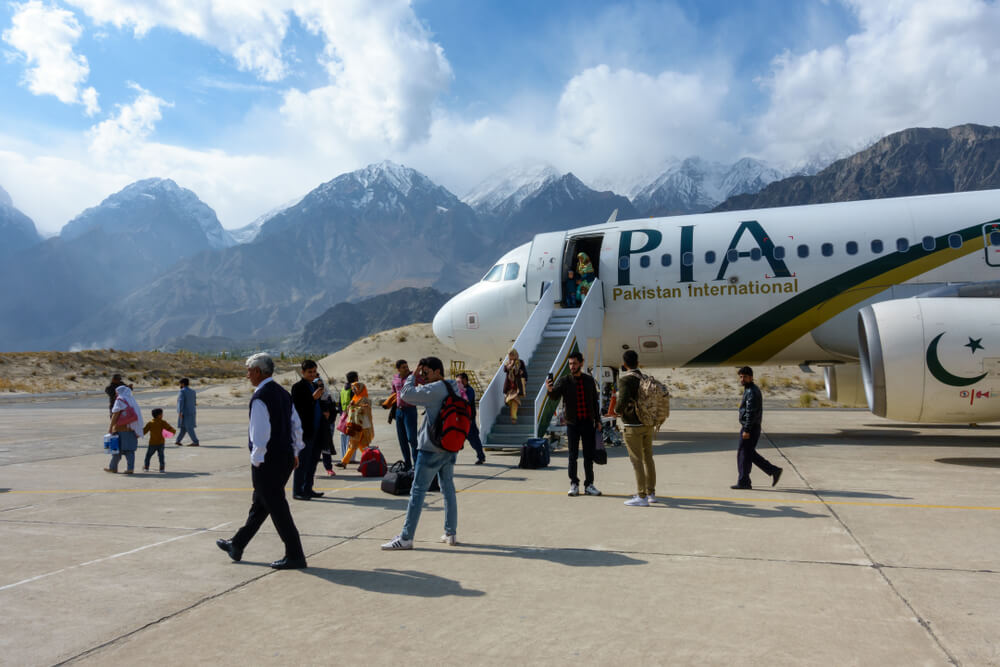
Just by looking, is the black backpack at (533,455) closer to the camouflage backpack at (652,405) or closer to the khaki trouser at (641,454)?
the khaki trouser at (641,454)

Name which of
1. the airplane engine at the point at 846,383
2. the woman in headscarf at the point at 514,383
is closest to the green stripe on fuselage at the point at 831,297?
the airplane engine at the point at 846,383

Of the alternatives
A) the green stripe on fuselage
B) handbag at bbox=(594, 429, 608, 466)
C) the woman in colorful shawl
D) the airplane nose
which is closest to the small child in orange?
the airplane nose

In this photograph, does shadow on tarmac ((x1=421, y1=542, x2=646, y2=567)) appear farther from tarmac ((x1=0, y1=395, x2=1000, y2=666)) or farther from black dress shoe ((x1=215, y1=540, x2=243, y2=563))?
black dress shoe ((x1=215, y1=540, x2=243, y2=563))

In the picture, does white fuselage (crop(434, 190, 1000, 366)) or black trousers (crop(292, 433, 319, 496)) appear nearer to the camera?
black trousers (crop(292, 433, 319, 496))

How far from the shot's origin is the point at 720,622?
4.60 m

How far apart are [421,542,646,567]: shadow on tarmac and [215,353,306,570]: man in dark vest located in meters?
1.36

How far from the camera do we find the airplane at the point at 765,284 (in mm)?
14672

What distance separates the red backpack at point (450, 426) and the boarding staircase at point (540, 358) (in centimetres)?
677

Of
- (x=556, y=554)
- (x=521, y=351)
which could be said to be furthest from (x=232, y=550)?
(x=521, y=351)

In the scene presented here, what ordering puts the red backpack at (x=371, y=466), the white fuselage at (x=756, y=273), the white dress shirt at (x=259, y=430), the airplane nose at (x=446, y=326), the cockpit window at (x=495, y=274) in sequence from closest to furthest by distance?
the white dress shirt at (x=259, y=430) → the red backpack at (x=371, y=466) → the white fuselage at (x=756, y=273) → the cockpit window at (x=495, y=274) → the airplane nose at (x=446, y=326)

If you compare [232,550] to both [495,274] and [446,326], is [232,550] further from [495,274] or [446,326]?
[495,274]

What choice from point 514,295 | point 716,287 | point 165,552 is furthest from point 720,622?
point 514,295

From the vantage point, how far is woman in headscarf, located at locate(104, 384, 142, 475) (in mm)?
11805

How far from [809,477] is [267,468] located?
26.5ft
